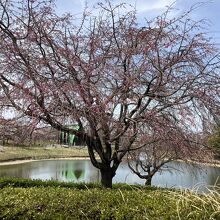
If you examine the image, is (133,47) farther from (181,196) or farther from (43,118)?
(181,196)

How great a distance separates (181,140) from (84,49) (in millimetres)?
2376

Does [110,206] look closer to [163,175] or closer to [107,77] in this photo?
[107,77]

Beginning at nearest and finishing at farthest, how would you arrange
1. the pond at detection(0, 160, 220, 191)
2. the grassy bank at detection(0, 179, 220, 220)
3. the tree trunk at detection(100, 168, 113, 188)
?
the grassy bank at detection(0, 179, 220, 220)
the tree trunk at detection(100, 168, 113, 188)
the pond at detection(0, 160, 220, 191)

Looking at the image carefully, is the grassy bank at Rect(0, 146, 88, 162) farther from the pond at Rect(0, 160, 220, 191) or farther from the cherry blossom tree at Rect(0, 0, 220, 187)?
the cherry blossom tree at Rect(0, 0, 220, 187)

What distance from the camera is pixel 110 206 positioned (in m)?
4.04

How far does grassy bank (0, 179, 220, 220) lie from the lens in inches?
143

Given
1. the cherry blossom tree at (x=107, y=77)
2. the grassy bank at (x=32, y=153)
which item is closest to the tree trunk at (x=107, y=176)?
the cherry blossom tree at (x=107, y=77)

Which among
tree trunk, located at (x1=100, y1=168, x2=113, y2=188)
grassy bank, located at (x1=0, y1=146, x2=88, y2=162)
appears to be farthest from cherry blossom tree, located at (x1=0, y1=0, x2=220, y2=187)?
grassy bank, located at (x1=0, y1=146, x2=88, y2=162)

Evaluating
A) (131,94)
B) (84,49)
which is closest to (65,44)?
(84,49)

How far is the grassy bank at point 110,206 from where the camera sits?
3639 millimetres

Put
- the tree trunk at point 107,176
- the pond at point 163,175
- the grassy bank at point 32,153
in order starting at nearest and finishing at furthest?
the tree trunk at point 107,176, the pond at point 163,175, the grassy bank at point 32,153

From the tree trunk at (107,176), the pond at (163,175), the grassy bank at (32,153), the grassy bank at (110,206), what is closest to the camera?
the grassy bank at (110,206)

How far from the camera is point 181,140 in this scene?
20.7 feet

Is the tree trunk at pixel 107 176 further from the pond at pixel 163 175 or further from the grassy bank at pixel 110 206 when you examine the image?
the grassy bank at pixel 110 206
